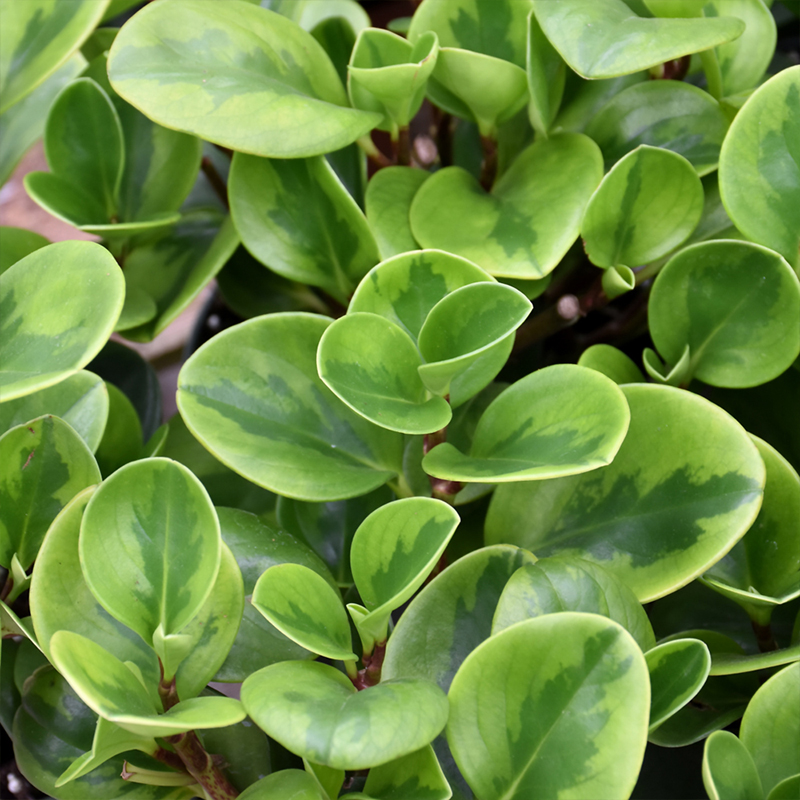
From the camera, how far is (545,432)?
0.35m

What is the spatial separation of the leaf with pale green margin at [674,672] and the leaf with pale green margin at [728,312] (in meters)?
0.16

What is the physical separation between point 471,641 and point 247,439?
14 centimetres

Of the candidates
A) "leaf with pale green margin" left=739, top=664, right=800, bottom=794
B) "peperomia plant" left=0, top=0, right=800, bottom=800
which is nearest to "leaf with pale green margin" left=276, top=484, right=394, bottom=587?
"peperomia plant" left=0, top=0, right=800, bottom=800

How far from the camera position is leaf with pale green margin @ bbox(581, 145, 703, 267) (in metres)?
0.40

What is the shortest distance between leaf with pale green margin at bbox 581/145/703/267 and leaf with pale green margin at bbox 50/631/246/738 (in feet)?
0.93

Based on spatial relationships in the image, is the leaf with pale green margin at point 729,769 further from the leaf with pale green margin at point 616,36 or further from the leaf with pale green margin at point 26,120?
the leaf with pale green margin at point 26,120

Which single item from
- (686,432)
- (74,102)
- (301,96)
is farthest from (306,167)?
(686,432)

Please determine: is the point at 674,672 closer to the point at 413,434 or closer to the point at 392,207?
the point at 413,434

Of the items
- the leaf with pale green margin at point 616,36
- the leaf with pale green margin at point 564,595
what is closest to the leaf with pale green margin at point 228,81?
the leaf with pale green margin at point 616,36

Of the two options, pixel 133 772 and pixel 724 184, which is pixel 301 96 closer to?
pixel 724 184

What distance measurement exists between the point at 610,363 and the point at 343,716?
23 cm

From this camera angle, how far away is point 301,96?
16.7 inches

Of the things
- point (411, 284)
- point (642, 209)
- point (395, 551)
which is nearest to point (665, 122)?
point (642, 209)

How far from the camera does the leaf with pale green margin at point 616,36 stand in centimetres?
36
